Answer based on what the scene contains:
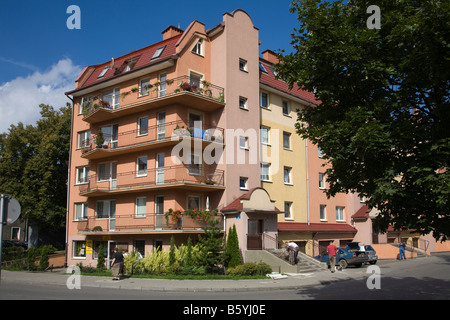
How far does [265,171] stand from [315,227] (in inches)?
266

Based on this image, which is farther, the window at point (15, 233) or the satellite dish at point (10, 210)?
the window at point (15, 233)

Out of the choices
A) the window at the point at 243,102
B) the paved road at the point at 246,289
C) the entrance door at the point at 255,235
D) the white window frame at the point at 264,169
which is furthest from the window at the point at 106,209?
the window at the point at 243,102

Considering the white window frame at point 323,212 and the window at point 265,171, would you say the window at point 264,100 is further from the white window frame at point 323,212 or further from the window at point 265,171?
the white window frame at point 323,212

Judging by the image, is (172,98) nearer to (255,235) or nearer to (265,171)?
(265,171)

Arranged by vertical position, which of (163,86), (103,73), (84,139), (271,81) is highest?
(103,73)

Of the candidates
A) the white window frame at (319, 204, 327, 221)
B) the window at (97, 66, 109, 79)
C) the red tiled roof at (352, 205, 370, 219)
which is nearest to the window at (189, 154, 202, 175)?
the window at (97, 66, 109, 79)

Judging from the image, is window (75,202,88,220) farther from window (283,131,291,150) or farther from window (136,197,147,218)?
window (283,131,291,150)

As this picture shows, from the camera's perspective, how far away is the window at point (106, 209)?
28.4 meters

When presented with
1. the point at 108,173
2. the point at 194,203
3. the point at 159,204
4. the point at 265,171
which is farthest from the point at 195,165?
the point at 108,173

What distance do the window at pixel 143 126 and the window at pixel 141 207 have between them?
439 centimetres

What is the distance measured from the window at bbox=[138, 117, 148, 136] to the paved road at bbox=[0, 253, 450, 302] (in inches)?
391

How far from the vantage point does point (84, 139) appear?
3167 centimetres
